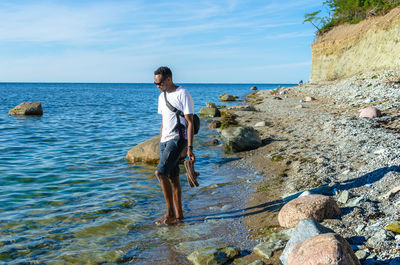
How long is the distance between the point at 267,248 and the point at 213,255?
28.1 inches

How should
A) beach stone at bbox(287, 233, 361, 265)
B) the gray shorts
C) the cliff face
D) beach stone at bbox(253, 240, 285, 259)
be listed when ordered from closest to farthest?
beach stone at bbox(287, 233, 361, 265) < beach stone at bbox(253, 240, 285, 259) < the gray shorts < the cliff face

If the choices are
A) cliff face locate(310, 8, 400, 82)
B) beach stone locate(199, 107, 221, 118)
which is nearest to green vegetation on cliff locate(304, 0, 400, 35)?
cliff face locate(310, 8, 400, 82)

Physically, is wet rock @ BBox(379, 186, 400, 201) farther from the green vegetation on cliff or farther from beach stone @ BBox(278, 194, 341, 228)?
the green vegetation on cliff

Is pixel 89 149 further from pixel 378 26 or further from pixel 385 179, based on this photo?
pixel 378 26

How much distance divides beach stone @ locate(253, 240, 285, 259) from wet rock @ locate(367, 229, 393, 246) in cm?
105

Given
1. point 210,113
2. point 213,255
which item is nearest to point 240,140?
point 213,255

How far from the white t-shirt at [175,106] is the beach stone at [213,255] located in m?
1.83

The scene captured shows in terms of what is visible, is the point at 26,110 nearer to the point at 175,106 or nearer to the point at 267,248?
the point at 175,106

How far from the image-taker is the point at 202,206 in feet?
21.5

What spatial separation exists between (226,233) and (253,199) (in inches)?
65.6

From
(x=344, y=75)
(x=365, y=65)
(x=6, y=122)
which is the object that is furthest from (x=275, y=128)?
(x=344, y=75)

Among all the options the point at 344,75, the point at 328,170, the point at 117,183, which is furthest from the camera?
the point at 344,75

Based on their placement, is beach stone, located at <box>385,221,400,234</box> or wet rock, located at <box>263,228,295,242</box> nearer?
beach stone, located at <box>385,221,400,234</box>

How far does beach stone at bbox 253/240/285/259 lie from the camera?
161 inches
